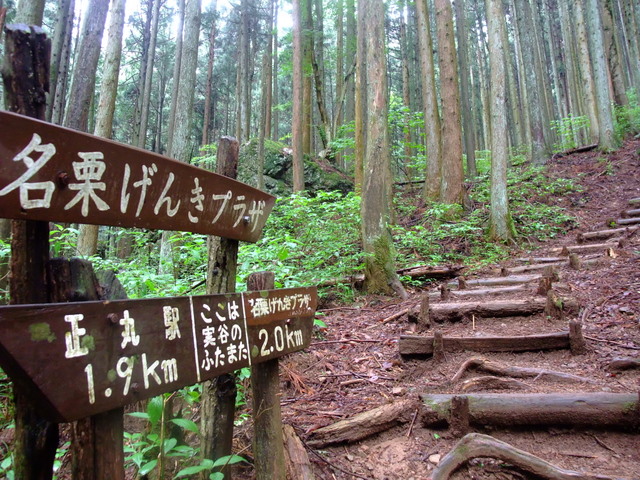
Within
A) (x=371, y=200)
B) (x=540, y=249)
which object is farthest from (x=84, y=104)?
(x=540, y=249)

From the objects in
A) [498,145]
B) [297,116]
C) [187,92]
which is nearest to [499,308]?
[498,145]

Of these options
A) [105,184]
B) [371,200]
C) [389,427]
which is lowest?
[389,427]

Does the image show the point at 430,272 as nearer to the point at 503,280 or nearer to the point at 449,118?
the point at 503,280

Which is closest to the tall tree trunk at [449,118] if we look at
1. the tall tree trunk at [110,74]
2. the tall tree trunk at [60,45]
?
the tall tree trunk at [110,74]

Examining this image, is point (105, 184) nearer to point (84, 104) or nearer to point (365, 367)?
point (365, 367)

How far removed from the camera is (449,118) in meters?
10.9

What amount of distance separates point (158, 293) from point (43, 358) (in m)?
3.08

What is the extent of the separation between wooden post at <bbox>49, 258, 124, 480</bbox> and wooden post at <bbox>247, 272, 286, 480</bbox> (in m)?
0.87

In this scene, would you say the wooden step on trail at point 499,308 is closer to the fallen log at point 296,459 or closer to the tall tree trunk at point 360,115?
the fallen log at point 296,459

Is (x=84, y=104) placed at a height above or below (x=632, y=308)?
above

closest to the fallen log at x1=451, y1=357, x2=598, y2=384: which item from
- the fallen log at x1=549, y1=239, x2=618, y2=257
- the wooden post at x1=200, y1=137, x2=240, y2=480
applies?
the wooden post at x1=200, y1=137, x2=240, y2=480

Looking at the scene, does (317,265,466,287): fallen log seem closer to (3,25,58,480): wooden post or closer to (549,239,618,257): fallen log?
(549,239,618,257): fallen log

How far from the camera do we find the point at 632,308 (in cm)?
454

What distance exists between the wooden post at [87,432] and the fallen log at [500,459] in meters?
1.87
